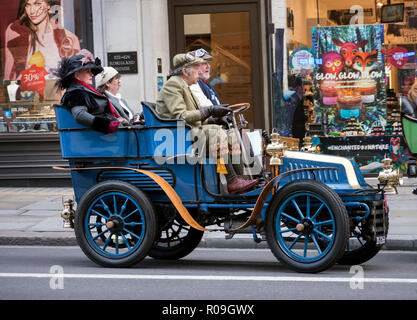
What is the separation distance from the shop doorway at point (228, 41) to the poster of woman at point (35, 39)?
73.1 inches

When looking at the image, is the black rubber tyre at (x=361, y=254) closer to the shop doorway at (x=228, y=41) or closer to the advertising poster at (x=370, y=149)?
the advertising poster at (x=370, y=149)

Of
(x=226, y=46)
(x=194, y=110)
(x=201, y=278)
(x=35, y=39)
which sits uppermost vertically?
(x=35, y=39)

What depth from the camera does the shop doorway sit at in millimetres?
13648

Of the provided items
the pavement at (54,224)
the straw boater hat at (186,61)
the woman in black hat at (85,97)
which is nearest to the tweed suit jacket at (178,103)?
the straw boater hat at (186,61)

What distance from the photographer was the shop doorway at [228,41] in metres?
13.6

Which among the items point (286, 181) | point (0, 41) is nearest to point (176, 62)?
point (286, 181)

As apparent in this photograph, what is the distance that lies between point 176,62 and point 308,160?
157cm

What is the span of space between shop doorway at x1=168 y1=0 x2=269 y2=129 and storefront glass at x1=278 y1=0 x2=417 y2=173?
0.56 metres

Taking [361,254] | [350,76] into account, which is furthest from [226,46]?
[361,254]

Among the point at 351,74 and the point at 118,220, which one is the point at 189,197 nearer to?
the point at 118,220

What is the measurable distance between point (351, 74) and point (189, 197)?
7.02 meters

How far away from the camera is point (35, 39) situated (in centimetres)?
1372

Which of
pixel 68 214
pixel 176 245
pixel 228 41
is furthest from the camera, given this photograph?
pixel 228 41
